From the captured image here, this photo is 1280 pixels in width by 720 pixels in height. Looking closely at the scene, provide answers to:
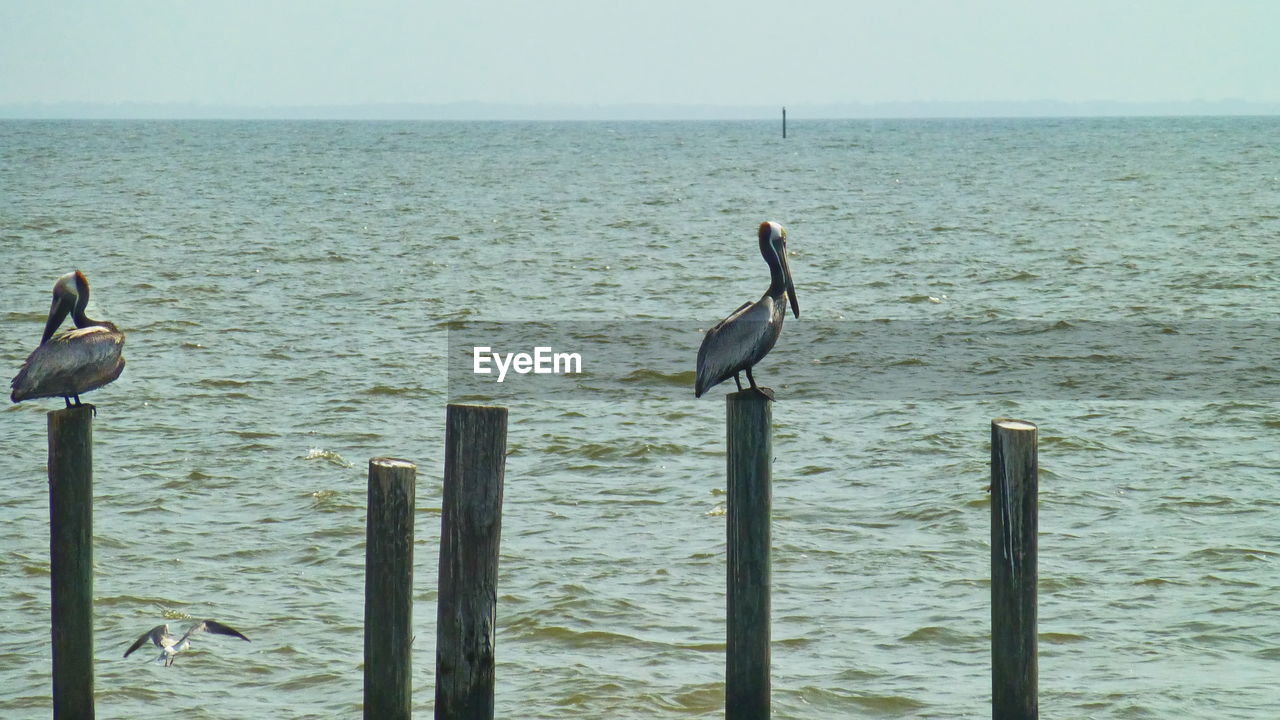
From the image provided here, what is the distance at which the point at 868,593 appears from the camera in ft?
30.4

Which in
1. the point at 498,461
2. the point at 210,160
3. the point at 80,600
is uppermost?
the point at 210,160

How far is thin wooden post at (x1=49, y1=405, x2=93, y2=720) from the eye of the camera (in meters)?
5.86

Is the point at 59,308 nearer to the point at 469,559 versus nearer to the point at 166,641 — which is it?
the point at 166,641

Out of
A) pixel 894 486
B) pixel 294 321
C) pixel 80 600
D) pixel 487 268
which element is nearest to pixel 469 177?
pixel 487 268

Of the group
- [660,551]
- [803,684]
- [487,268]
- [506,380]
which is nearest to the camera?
[803,684]

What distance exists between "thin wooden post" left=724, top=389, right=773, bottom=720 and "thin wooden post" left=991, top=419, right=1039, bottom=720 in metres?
0.91

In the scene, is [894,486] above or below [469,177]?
below

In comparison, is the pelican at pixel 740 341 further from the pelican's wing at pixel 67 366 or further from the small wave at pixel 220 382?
the small wave at pixel 220 382

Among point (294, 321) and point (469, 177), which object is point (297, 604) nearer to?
point (294, 321)

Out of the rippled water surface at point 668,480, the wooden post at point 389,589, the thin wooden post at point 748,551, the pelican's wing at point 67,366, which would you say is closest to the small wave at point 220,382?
the rippled water surface at point 668,480

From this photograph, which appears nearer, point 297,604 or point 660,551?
point 297,604

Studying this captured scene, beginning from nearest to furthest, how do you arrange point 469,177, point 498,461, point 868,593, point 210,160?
point 498,461 → point 868,593 → point 469,177 → point 210,160

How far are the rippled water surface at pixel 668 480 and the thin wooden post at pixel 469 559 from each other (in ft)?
5.93

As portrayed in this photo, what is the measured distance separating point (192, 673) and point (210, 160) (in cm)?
8519
